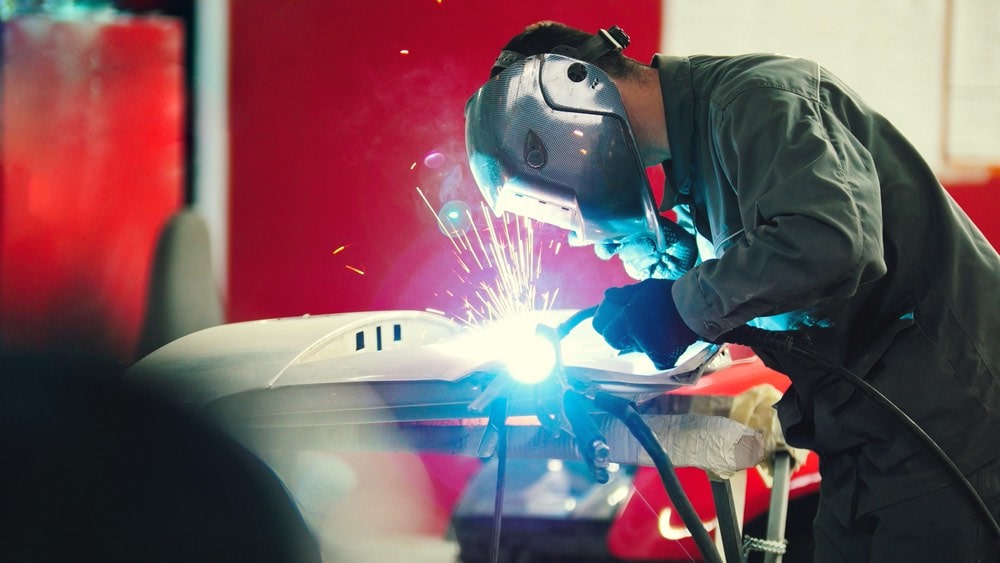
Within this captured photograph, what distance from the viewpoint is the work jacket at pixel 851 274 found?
1147 mm

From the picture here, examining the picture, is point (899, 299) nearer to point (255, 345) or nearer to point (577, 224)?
point (577, 224)

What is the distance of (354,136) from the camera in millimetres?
2943

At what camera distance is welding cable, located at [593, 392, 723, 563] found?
1.30m

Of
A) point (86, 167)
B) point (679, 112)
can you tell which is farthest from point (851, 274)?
point (86, 167)

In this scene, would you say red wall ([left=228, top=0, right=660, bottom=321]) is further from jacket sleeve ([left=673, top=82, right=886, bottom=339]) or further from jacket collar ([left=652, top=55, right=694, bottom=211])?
jacket sleeve ([left=673, top=82, right=886, bottom=339])

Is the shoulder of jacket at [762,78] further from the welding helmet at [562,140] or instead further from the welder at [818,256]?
the welding helmet at [562,140]

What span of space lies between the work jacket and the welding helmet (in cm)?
17

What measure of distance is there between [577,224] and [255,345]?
27.1 inches

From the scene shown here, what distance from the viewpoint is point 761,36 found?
10.1 feet

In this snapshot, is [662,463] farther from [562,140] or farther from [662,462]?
[562,140]

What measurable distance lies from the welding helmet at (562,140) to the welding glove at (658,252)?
16 cm

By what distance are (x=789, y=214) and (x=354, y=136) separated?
2067 millimetres

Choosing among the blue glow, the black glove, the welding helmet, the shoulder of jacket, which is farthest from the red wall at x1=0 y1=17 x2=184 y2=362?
the shoulder of jacket

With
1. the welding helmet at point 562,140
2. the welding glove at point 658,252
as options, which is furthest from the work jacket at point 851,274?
the welding glove at point 658,252
